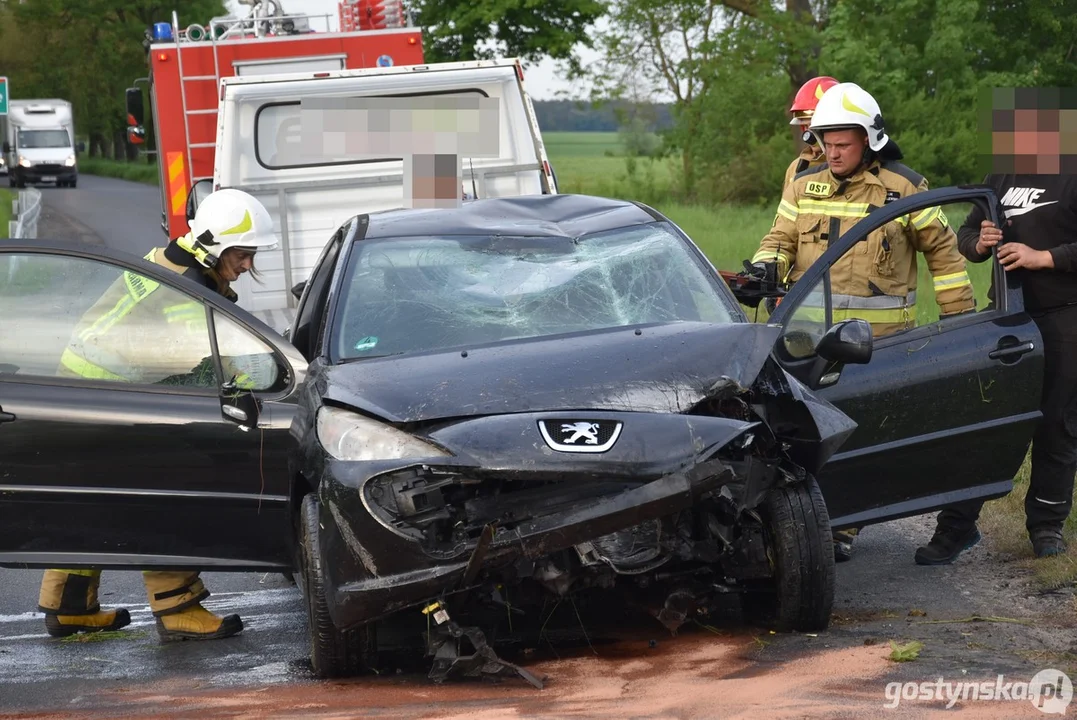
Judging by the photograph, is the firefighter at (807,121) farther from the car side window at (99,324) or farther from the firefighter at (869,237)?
the car side window at (99,324)

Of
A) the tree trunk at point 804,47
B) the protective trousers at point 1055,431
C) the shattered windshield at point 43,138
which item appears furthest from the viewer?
the shattered windshield at point 43,138

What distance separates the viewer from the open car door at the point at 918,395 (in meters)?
5.73

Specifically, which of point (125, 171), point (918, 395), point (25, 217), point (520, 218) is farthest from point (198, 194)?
point (125, 171)

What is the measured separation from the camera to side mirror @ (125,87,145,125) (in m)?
15.9

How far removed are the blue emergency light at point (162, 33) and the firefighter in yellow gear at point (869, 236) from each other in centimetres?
890

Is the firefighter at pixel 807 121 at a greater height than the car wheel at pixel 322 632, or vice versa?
the firefighter at pixel 807 121

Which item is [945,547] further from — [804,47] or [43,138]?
[43,138]

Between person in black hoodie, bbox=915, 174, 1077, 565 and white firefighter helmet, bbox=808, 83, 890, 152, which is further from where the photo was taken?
white firefighter helmet, bbox=808, 83, 890, 152

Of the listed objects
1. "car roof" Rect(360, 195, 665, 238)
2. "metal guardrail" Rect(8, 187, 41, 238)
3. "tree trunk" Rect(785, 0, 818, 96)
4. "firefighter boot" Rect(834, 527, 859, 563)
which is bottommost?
"metal guardrail" Rect(8, 187, 41, 238)

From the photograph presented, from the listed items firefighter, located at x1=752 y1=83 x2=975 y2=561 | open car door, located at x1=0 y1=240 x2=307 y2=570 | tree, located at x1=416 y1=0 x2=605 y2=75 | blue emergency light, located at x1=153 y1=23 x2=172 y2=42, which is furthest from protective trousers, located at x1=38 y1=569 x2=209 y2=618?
tree, located at x1=416 y1=0 x2=605 y2=75

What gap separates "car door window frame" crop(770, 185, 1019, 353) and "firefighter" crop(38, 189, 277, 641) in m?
2.10

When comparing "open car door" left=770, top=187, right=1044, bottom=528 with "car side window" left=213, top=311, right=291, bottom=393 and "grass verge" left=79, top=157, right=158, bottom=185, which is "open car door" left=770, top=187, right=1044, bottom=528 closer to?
"car side window" left=213, top=311, right=291, bottom=393

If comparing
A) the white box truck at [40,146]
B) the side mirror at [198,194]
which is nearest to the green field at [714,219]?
the side mirror at [198,194]

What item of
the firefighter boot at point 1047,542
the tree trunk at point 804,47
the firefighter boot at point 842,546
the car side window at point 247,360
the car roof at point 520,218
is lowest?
the firefighter boot at point 842,546
